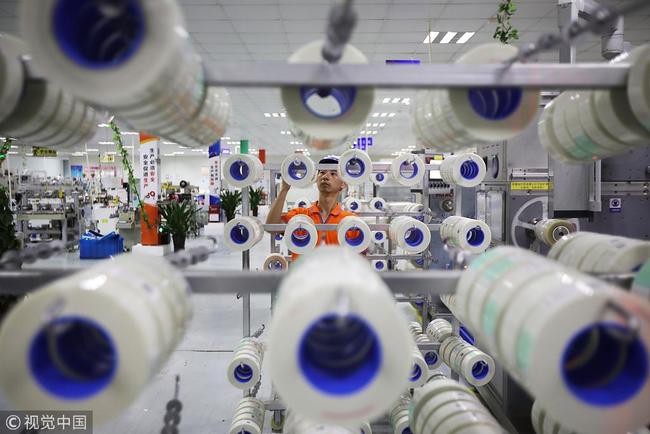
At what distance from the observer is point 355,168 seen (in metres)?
3.56

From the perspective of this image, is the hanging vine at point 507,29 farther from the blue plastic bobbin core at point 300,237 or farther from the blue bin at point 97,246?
the blue bin at point 97,246

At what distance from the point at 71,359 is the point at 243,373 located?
208 centimetres

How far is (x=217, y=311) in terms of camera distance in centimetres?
568

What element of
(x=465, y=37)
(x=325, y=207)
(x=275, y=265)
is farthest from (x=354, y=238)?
(x=465, y=37)

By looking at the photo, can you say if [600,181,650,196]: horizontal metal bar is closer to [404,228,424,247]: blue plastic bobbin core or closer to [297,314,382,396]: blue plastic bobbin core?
[404,228,424,247]: blue plastic bobbin core

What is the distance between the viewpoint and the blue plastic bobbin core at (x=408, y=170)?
3.94 metres

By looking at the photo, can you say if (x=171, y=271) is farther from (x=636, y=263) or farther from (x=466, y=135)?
(x=636, y=263)

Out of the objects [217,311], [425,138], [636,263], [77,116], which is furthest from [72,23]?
[217,311]

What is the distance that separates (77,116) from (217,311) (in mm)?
4897

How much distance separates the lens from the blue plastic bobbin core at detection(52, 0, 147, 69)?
2.62 ft

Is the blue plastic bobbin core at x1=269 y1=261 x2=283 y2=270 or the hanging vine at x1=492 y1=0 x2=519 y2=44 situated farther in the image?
the blue plastic bobbin core at x1=269 y1=261 x2=283 y2=270

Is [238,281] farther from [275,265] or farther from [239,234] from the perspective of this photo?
[275,265]

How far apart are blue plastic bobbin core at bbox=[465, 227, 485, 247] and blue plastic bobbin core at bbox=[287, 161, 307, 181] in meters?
1.47

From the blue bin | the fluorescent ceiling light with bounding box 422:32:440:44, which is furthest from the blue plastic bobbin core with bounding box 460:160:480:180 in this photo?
the blue bin
